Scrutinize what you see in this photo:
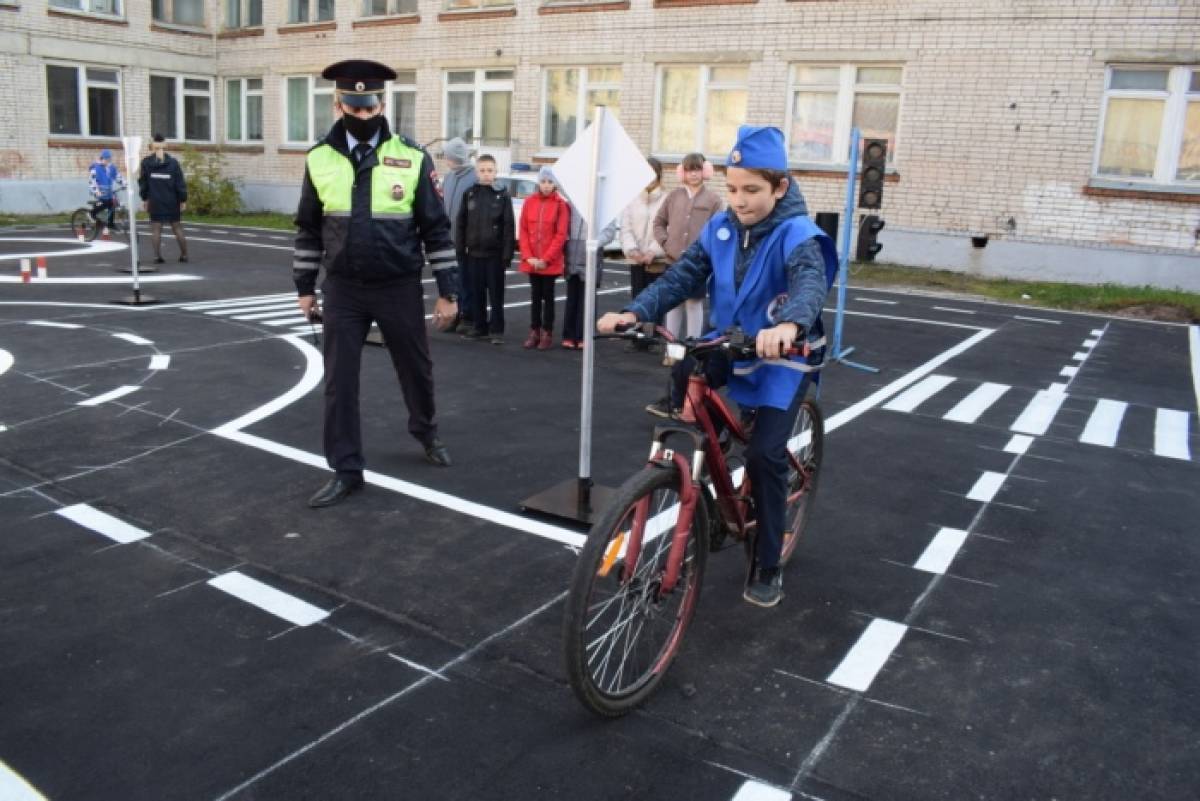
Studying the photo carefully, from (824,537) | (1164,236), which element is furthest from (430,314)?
(1164,236)

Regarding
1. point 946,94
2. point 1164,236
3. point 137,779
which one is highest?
point 946,94

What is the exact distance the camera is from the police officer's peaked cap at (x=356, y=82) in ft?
18.0

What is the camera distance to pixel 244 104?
32875 millimetres

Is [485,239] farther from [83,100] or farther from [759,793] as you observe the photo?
[83,100]

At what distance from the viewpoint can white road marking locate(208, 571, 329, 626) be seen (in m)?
4.29

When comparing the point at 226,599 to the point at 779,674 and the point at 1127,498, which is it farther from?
the point at 1127,498

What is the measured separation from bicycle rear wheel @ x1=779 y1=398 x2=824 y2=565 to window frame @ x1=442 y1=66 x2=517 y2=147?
22487 millimetres

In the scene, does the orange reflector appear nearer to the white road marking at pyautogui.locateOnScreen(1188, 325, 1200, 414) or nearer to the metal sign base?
the metal sign base

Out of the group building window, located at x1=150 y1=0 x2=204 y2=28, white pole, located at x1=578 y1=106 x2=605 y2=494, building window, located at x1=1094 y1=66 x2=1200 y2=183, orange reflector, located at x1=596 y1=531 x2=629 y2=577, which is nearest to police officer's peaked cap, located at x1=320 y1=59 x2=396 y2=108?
white pole, located at x1=578 y1=106 x2=605 y2=494

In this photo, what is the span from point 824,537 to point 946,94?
17.0m

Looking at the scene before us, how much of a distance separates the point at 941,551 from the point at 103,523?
14.8ft

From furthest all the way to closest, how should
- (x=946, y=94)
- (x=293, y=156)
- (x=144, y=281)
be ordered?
(x=293, y=156)
(x=946, y=94)
(x=144, y=281)

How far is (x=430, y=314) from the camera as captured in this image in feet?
43.2

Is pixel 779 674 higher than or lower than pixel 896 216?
lower
